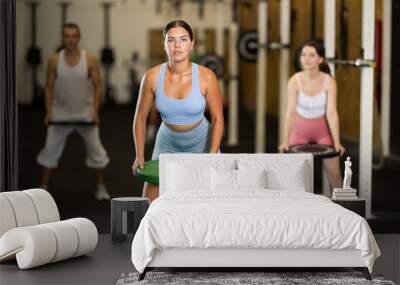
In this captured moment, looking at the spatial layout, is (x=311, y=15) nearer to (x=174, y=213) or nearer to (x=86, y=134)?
(x=86, y=134)

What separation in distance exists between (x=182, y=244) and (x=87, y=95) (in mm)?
3515

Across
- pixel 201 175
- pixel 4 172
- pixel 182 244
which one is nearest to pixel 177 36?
pixel 201 175

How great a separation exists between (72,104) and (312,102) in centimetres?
211

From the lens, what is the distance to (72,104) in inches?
369

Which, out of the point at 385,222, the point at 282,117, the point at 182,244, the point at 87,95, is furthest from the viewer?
the point at 282,117

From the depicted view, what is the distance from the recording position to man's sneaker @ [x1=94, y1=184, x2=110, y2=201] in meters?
9.47

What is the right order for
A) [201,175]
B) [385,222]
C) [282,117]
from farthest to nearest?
[282,117] < [385,222] < [201,175]

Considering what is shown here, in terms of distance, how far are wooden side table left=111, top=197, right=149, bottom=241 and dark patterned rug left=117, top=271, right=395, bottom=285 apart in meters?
1.10

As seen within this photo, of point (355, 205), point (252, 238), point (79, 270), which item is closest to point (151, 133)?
point (355, 205)

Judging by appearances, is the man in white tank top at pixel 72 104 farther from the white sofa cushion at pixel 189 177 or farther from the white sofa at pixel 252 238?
the white sofa at pixel 252 238

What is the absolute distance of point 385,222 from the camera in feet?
28.0

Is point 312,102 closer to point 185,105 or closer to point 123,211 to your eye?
point 185,105

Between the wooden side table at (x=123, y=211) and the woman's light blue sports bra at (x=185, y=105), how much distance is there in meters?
0.74

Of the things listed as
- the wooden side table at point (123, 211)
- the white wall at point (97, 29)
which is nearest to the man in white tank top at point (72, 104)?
the white wall at point (97, 29)
